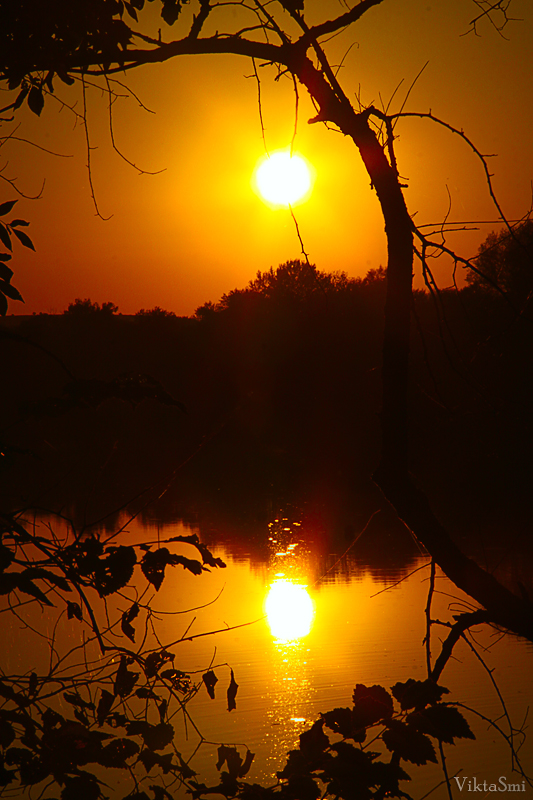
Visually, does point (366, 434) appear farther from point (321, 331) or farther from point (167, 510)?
point (167, 510)

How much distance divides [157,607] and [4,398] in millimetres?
25605

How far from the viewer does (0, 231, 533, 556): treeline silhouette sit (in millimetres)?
10477

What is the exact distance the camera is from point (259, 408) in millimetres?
33594

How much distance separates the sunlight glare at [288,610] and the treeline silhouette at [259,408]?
2073mm

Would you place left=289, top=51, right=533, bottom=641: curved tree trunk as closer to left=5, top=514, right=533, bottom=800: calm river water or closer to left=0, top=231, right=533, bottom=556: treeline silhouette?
left=0, top=231, right=533, bottom=556: treeline silhouette

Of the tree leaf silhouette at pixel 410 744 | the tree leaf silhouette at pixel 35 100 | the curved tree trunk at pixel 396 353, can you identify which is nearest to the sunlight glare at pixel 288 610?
the curved tree trunk at pixel 396 353

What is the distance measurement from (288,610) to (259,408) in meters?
26.6

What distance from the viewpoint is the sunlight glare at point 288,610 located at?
20.8ft

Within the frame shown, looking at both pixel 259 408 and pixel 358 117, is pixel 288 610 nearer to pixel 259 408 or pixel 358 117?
pixel 358 117

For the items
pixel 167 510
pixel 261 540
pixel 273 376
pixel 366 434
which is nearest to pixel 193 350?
pixel 273 376

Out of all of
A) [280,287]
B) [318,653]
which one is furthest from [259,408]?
[318,653]

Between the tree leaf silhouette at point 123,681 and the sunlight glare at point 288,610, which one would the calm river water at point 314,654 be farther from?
the tree leaf silhouette at point 123,681

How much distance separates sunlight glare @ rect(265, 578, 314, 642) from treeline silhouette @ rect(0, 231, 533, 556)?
207cm

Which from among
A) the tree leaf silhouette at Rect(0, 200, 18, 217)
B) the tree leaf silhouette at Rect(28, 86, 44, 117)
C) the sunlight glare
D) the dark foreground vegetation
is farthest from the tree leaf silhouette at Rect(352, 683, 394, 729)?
the sunlight glare
